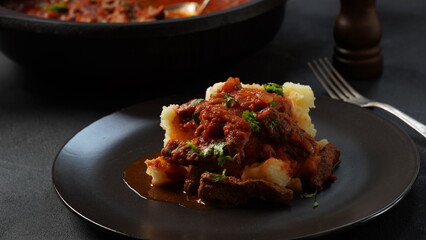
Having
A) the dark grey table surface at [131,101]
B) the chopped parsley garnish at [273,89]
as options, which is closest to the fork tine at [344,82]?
the dark grey table surface at [131,101]

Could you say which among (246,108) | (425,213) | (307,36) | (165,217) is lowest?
(307,36)

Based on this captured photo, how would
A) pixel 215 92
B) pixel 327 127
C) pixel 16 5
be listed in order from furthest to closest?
1. pixel 16 5
2. pixel 327 127
3. pixel 215 92

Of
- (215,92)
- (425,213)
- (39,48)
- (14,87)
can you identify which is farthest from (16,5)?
(425,213)

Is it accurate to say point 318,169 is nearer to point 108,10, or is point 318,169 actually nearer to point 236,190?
point 236,190

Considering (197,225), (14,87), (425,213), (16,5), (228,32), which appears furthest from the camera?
(16,5)

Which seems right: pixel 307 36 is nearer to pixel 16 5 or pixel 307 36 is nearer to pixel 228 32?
pixel 228 32

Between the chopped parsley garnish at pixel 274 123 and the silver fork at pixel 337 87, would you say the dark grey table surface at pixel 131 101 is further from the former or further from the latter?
the chopped parsley garnish at pixel 274 123

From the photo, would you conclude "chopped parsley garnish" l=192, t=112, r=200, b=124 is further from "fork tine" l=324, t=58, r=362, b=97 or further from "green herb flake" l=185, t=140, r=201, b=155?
"fork tine" l=324, t=58, r=362, b=97
